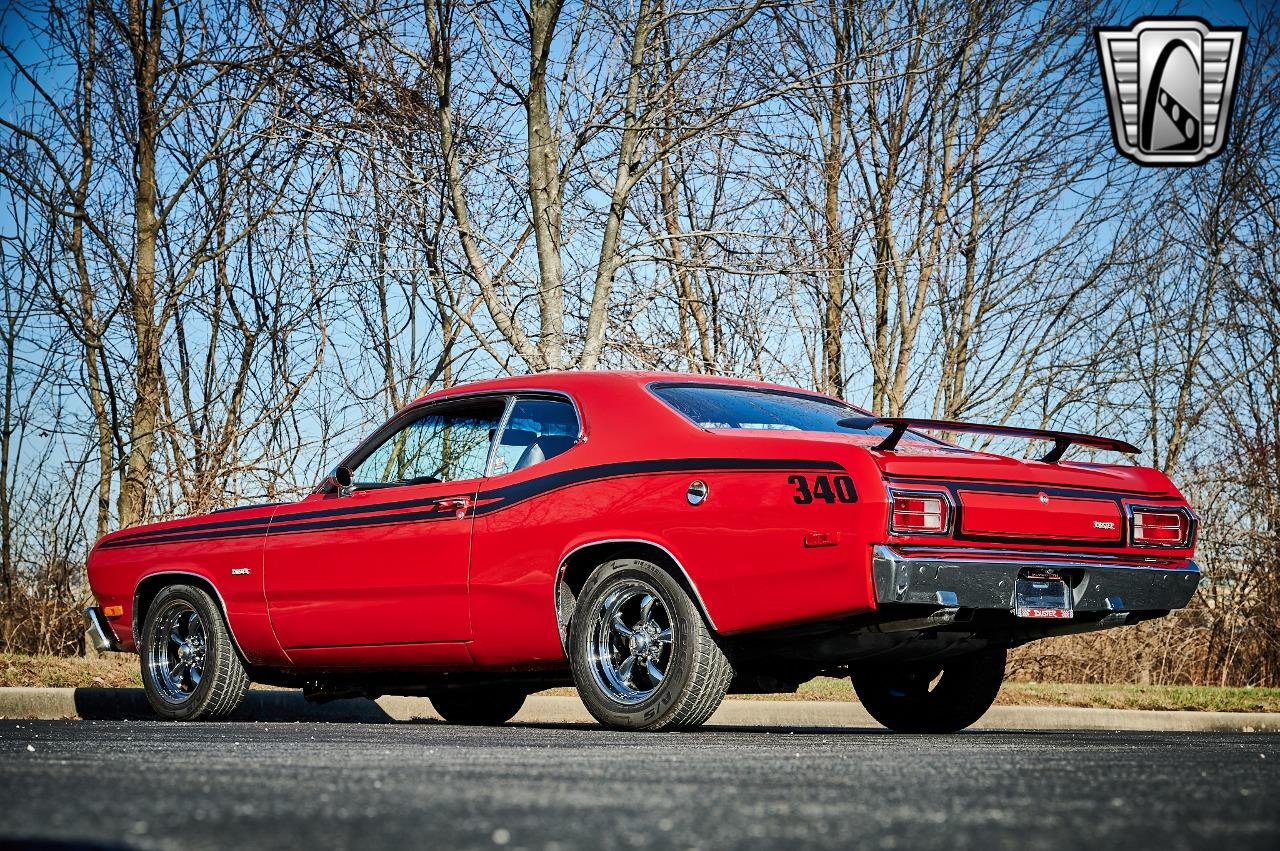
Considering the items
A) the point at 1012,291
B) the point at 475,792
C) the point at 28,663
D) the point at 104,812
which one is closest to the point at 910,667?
the point at 475,792

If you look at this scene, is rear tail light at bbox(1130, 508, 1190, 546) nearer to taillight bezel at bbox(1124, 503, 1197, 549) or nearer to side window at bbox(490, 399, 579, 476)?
taillight bezel at bbox(1124, 503, 1197, 549)

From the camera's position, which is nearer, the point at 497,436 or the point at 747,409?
the point at 747,409

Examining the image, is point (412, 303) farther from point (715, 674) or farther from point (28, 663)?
point (715, 674)

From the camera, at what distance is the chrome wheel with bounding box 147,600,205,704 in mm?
8445

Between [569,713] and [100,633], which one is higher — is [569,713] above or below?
below

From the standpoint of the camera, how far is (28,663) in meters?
10.8

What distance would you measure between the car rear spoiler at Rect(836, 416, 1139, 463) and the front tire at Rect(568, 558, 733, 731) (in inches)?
40.5

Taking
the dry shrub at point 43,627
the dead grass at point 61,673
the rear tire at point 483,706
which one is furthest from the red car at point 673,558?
the dry shrub at point 43,627

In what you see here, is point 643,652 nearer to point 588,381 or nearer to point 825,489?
point 825,489

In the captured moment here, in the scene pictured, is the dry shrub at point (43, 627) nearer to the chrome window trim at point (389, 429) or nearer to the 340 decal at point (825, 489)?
the chrome window trim at point (389, 429)

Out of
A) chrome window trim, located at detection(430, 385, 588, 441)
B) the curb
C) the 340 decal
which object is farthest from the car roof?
the curb

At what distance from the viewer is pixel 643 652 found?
21.7 feet

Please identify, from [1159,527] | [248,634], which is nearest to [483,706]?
[248,634]

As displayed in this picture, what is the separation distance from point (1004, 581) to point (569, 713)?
484cm
